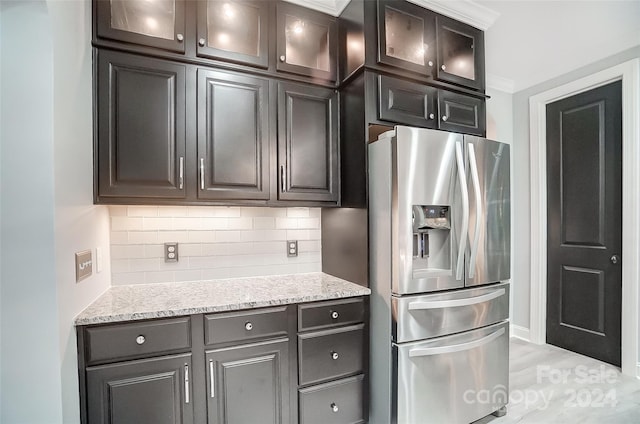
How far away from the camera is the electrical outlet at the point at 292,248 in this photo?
90.9 inches

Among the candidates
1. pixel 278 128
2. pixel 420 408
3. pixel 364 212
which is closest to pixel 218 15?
pixel 278 128

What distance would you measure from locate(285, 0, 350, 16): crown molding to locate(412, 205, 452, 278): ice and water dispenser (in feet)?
4.72

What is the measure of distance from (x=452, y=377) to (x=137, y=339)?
1735mm

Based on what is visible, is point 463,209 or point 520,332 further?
point 520,332

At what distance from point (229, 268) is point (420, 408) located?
148 cm

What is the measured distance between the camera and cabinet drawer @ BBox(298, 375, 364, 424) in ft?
5.52

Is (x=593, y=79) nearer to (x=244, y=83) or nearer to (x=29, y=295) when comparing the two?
(x=244, y=83)

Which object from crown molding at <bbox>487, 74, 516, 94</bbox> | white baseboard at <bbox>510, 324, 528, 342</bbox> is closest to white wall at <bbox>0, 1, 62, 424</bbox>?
crown molding at <bbox>487, 74, 516, 94</bbox>

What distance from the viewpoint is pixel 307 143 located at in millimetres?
1979

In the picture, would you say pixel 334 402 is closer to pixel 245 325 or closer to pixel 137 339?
pixel 245 325

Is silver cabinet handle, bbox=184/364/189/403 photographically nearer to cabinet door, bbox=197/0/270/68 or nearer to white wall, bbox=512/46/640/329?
cabinet door, bbox=197/0/270/68

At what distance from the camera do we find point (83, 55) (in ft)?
4.72

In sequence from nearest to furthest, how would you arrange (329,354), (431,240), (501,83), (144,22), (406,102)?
1. (144,22)
2. (329,354)
3. (431,240)
4. (406,102)
5. (501,83)

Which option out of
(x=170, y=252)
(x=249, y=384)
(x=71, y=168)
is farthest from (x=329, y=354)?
(x=71, y=168)
